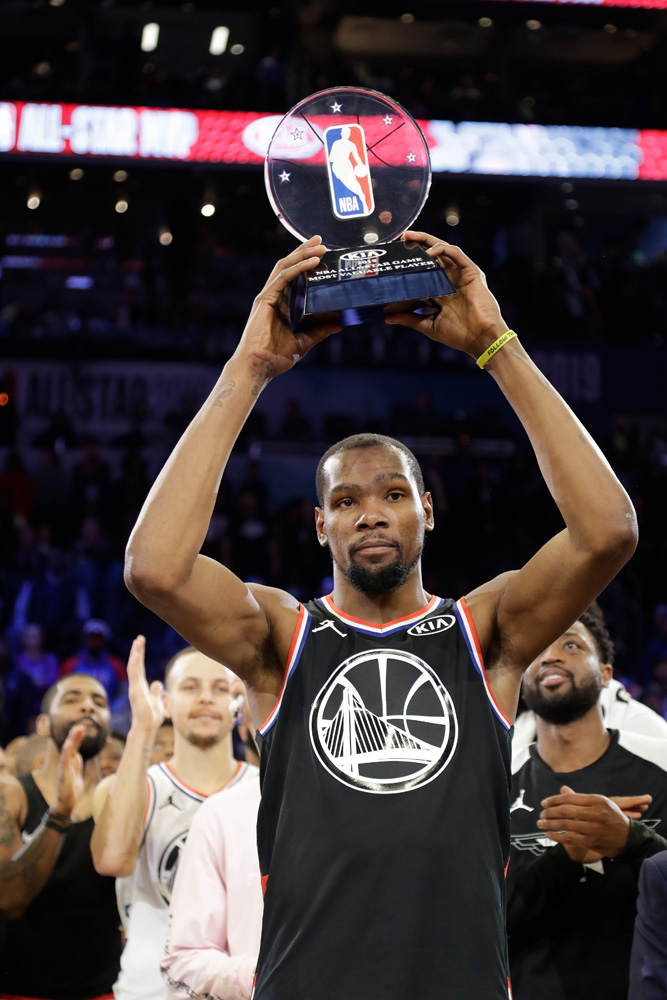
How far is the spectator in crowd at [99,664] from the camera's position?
9.23 metres

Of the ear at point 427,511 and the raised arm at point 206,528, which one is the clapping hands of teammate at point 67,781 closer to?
the raised arm at point 206,528

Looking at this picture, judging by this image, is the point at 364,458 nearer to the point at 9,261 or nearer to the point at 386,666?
the point at 386,666

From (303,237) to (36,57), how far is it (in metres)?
15.7

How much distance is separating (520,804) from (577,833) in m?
0.61

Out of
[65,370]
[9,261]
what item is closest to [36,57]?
[9,261]

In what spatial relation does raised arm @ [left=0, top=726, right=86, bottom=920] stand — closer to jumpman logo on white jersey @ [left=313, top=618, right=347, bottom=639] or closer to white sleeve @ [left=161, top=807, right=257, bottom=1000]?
white sleeve @ [left=161, top=807, right=257, bottom=1000]

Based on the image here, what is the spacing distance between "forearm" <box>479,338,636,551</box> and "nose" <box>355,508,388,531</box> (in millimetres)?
389

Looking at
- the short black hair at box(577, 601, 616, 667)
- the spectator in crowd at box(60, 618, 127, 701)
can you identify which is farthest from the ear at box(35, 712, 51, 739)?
the spectator in crowd at box(60, 618, 127, 701)

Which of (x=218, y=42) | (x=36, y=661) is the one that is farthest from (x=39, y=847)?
(x=218, y=42)

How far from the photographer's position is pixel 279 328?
247 cm

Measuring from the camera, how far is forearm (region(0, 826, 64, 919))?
12.1ft

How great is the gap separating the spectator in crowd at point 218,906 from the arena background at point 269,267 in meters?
5.94

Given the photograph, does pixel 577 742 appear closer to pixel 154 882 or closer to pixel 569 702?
pixel 569 702

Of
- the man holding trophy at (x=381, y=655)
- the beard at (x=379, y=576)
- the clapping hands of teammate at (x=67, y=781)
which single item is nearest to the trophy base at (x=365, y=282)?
the man holding trophy at (x=381, y=655)
